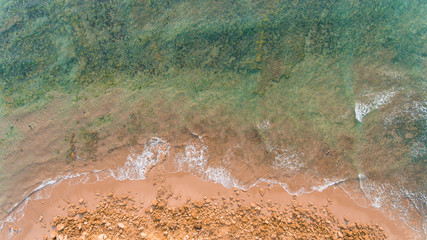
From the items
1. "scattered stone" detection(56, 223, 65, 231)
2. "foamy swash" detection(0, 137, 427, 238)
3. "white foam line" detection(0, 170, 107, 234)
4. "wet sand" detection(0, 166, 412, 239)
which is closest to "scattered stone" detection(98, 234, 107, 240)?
"wet sand" detection(0, 166, 412, 239)

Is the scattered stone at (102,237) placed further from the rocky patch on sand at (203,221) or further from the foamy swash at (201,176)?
the foamy swash at (201,176)

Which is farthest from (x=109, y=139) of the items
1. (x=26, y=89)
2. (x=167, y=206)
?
(x=26, y=89)

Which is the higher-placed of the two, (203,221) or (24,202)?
(24,202)

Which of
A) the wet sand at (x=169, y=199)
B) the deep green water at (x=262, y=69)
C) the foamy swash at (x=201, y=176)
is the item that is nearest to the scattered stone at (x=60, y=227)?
the wet sand at (x=169, y=199)

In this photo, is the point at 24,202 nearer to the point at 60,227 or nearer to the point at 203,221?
the point at 60,227

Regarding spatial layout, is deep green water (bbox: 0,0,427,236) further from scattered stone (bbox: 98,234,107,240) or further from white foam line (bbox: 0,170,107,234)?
scattered stone (bbox: 98,234,107,240)

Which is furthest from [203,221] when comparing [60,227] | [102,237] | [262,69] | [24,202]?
[24,202]
